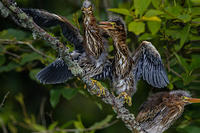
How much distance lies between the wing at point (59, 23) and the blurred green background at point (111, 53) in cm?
20

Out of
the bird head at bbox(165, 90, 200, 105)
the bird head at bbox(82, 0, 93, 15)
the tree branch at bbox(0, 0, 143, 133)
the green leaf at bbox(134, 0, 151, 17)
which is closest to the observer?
the tree branch at bbox(0, 0, 143, 133)

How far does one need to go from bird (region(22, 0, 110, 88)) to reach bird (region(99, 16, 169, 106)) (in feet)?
0.43

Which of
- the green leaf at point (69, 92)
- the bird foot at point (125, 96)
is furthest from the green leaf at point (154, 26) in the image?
the green leaf at point (69, 92)

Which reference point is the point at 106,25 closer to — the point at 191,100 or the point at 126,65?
the point at 126,65

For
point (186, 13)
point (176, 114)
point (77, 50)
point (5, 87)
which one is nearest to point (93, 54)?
point (77, 50)

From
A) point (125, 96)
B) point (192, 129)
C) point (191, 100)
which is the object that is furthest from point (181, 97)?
point (125, 96)

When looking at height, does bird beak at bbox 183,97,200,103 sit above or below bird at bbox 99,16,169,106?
below

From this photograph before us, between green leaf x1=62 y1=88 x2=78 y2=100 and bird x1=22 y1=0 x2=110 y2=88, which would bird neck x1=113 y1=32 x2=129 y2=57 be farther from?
green leaf x1=62 y1=88 x2=78 y2=100

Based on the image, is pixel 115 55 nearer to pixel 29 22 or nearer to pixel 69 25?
pixel 69 25

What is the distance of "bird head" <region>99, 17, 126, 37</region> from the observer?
124 inches

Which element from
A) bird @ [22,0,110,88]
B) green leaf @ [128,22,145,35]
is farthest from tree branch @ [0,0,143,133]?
green leaf @ [128,22,145,35]

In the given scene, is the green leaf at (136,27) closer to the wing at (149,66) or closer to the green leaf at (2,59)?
the wing at (149,66)

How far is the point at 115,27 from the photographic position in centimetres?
315

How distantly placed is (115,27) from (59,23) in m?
0.52
